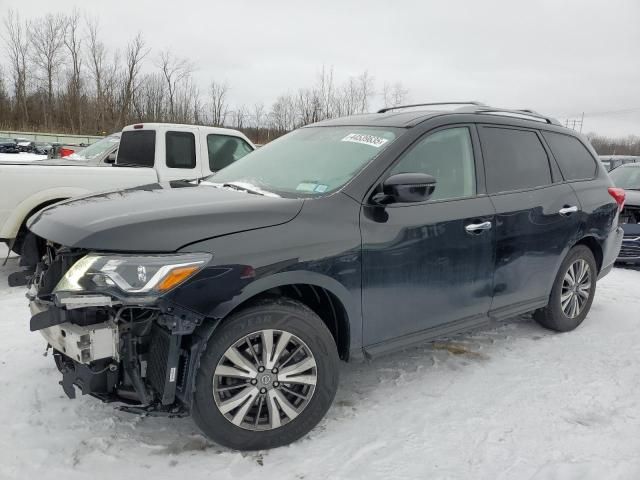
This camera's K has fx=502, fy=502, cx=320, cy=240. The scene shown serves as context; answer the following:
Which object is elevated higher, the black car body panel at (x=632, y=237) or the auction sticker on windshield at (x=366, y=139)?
the auction sticker on windshield at (x=366, y=139)

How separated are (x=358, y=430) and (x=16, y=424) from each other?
196 cm

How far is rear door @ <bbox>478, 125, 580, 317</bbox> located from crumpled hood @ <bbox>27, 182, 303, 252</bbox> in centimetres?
169

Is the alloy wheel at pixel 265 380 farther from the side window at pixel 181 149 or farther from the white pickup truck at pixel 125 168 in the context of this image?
the side window at pixel 181 149

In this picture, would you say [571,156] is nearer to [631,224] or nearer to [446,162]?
[446,162]

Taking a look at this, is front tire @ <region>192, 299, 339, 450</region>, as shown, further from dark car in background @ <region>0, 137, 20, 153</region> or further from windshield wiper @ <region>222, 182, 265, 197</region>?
dark car in background @ <region>0, 137, 20, 153</region>

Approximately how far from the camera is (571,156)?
14.8 ft

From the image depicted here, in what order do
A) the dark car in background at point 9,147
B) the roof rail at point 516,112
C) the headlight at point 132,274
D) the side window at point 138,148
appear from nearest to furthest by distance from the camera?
the headlight at point 132,274
the roof rail at point 516,112
the side window at point 138,148
the dark car in background at point 9,147

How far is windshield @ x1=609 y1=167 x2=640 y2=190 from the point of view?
8.92 meters

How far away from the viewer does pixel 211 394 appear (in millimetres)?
2494

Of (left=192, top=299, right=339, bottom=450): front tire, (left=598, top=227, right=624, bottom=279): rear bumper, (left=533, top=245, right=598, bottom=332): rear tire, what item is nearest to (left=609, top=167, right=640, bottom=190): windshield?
(left=598, top=227, right=624, bottom=279): rear bumper

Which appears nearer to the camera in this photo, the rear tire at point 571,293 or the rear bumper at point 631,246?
the rear tire at point 571,293

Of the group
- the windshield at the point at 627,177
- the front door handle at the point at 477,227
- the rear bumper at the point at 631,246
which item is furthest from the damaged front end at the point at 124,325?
the windshield at the point at 627,177

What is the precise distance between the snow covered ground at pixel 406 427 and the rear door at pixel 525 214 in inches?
22.8

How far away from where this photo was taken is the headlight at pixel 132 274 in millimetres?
→ 2281
